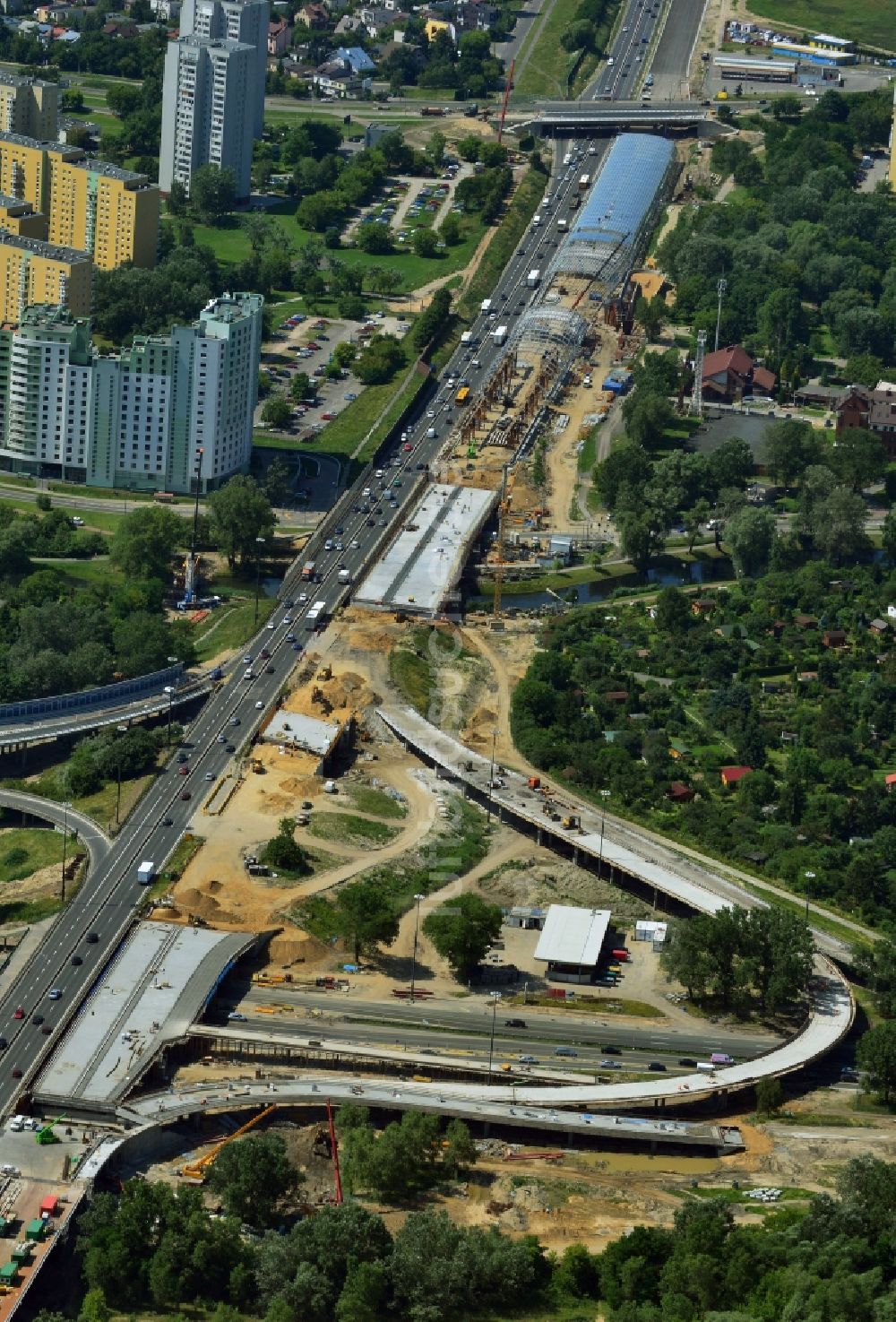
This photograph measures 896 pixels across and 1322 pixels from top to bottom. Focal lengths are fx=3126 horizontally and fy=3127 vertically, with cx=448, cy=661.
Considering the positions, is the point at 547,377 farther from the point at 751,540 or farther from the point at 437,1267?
the point at 437,1267

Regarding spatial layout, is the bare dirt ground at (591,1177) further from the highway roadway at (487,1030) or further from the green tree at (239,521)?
the green tree at (239,521)

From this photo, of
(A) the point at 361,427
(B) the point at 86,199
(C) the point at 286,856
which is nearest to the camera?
(C) the point at 286,856

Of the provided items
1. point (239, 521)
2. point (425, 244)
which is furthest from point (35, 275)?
point (425, 244)

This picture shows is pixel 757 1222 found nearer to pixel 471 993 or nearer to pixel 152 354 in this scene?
pixel 471 993

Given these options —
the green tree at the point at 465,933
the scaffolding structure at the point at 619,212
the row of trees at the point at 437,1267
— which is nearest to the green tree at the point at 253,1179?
the row of trees at the point at 437,1267

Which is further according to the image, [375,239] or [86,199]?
[375,239]

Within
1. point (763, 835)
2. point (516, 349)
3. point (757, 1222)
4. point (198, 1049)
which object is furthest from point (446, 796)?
point (516, 349)
